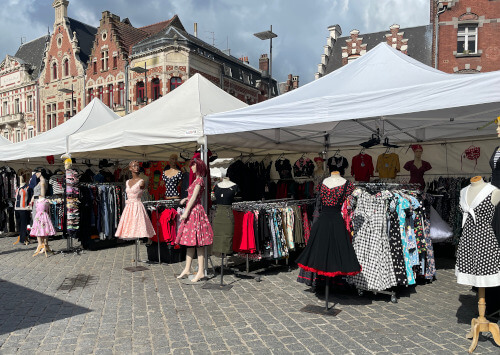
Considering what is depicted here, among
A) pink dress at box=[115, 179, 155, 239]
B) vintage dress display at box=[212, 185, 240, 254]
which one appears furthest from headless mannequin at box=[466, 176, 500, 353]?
pink dress at box=[115, 179, 155, 239]

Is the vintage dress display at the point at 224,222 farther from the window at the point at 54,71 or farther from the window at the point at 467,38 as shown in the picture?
the window at the point at 54,71

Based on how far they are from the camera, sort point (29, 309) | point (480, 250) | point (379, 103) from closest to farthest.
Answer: point (480, 250)
point (379, 103)
point (29, 309)

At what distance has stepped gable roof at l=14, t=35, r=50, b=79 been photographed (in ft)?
124

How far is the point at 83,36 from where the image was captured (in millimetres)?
35344

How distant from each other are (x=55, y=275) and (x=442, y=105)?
607 cm

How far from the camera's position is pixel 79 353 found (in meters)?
3.56

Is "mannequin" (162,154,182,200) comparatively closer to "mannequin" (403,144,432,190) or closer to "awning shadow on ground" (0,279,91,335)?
"awning shadow on ground" (0,279,91,335)

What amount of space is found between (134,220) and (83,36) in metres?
33.6

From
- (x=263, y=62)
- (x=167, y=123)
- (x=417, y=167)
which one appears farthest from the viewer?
(x=263, y=62)

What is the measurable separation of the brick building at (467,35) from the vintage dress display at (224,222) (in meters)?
18.7

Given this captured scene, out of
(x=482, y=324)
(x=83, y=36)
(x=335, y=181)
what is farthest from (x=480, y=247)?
(x=83, y=36)

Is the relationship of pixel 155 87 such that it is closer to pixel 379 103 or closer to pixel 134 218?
pixel 134 218

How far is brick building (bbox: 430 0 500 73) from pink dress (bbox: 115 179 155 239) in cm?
1882

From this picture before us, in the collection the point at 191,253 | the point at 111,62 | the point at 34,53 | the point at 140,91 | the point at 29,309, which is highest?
the point at 34,53
